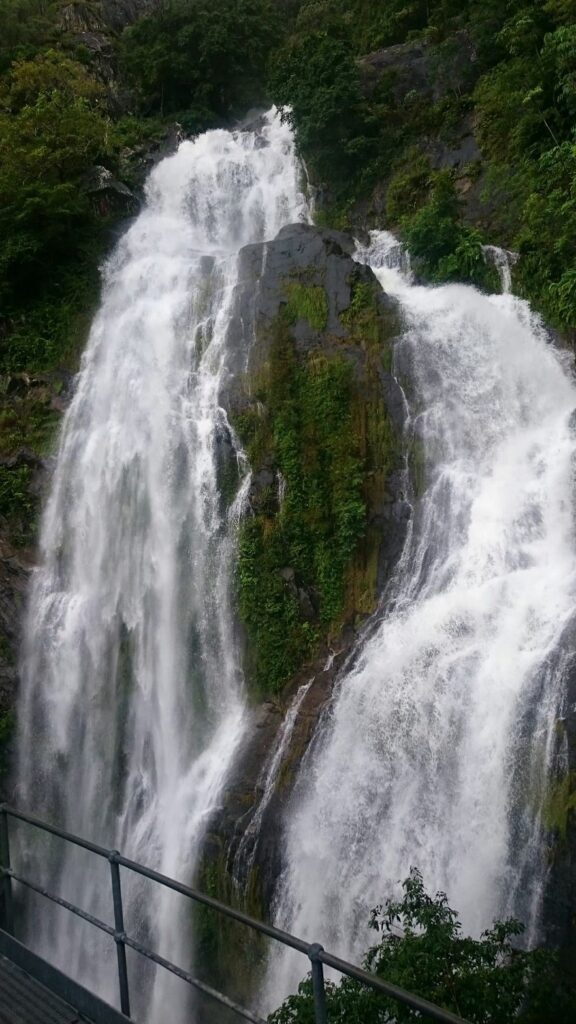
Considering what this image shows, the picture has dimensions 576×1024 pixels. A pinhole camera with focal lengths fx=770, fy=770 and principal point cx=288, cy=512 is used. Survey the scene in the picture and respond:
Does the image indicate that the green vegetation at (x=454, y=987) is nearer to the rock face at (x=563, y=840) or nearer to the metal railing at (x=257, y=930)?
the metal railing at (x=257, y=930)

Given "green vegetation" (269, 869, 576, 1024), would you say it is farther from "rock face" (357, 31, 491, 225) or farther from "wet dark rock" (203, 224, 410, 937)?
"rock face" (357, 31, 491, 225)

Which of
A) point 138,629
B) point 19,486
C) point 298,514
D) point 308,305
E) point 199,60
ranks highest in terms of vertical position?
point 199,60

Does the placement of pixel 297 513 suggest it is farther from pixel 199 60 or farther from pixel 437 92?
pixel 199 60

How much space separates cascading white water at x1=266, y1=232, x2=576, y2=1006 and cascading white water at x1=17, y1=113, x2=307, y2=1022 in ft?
6.97

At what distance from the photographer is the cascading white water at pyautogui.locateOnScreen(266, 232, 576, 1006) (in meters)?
7.74

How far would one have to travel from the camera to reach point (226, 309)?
50.5ft

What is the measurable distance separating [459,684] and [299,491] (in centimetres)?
491

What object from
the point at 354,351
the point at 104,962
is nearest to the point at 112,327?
the point at 354,351

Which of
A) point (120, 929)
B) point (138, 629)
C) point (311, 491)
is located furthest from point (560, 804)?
point (138, 629)

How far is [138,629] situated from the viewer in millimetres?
12820

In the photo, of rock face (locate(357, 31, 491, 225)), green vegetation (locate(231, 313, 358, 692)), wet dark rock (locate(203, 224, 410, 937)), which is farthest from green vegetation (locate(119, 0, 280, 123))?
green vegetation (locate(231, 313, 358, 692))

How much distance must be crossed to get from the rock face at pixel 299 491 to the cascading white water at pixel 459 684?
1.48 feet

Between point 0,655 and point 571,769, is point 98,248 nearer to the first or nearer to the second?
point 0,655

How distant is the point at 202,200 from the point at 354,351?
1035cm
